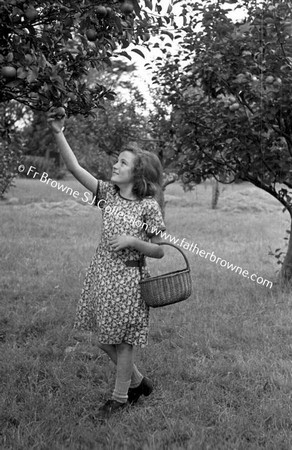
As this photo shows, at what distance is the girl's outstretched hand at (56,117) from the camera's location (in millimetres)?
2381

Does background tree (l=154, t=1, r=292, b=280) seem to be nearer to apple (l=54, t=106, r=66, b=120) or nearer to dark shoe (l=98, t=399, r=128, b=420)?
apple (l=54, t=106, r=66, b=120)

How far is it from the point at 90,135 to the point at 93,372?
8.12 m

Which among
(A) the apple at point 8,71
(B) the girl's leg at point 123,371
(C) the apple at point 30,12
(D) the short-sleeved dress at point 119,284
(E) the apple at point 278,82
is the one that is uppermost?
(E) the apple at point 278,82

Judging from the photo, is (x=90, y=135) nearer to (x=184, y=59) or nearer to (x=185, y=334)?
(x=184, y=59)

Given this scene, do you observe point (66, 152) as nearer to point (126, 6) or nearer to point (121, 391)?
point (126, 6)

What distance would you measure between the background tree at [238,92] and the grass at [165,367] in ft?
4.18

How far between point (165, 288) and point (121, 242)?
0.30 metres

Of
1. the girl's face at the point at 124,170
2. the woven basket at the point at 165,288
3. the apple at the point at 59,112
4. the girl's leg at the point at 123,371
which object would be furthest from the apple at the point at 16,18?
the girl's leg at the point at 123,371

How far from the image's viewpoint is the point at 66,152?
2734 mm

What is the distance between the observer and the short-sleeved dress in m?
2.70

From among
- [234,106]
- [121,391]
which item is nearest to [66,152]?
[121,391]

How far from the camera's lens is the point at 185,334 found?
3998 mm

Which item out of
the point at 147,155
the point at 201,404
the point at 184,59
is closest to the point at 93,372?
the point at 201,404

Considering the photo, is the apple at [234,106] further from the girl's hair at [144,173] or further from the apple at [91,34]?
the apple at [91,34]
